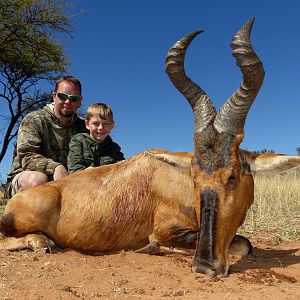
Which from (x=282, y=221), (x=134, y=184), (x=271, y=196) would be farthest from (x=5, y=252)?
(x=271, y=196)

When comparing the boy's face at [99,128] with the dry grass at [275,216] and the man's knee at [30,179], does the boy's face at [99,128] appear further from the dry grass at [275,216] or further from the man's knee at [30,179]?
the dry grass at [275,216]

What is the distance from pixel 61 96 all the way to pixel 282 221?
4199 mm

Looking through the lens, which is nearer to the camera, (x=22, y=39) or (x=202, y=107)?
(x=202, y=107)

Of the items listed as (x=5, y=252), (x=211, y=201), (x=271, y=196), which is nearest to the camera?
(x=211, y=201)

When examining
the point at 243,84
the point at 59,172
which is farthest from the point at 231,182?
the point at 59,172

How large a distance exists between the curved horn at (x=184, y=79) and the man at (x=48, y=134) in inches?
102

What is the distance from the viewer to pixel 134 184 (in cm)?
551

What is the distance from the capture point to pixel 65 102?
7652 millimetres

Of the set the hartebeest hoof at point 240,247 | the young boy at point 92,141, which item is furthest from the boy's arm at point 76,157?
the hartebeest hoof at point 240,247

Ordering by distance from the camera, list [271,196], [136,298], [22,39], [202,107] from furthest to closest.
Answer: [22,39] → [271,196] → [202,107] → [136,298]

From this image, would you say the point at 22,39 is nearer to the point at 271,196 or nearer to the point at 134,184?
the point at 271,196

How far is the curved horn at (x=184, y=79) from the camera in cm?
500

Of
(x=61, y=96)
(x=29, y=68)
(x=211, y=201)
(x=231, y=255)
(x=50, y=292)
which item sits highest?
(x=29, y=68)

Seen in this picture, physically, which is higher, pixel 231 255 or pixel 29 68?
pixel 29 68
